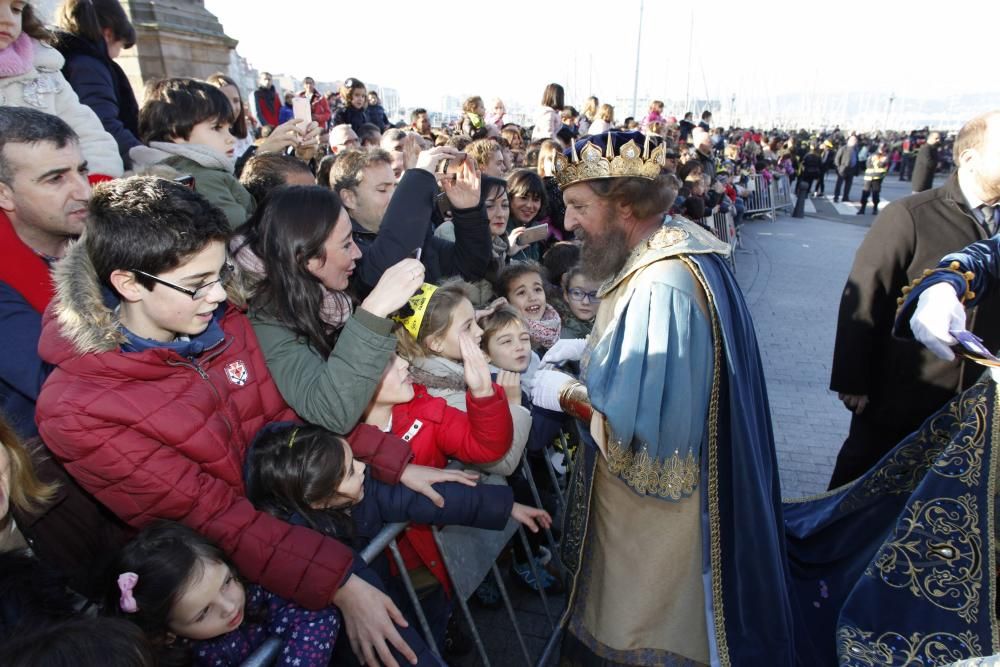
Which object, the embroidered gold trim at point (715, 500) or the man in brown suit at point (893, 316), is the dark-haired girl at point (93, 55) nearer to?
the embroidered gold trim at point (715, 500)

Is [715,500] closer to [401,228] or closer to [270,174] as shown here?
[401,228]

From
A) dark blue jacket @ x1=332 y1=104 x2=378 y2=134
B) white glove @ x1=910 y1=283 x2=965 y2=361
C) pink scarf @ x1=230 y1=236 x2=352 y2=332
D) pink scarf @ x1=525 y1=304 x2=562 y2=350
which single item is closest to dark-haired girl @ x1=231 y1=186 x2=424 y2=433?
pink scarf @ x1=230 y1=236 x2=352 y2=332

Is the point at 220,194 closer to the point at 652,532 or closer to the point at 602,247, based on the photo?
the point at 602,247

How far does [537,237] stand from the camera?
4.84 meters

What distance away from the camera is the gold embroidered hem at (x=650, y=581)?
2.22m

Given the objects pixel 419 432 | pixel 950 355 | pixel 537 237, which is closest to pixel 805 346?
pixel 537 237

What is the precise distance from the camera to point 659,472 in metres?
2.08

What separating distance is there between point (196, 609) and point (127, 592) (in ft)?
0.64

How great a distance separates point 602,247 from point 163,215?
1.57 meters

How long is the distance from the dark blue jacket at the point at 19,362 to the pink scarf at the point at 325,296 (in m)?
0.66

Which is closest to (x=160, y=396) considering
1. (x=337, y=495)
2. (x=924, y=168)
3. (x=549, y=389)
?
(x=337, y=495)

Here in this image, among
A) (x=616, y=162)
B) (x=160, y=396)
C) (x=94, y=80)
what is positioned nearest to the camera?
(x=160, y=396)

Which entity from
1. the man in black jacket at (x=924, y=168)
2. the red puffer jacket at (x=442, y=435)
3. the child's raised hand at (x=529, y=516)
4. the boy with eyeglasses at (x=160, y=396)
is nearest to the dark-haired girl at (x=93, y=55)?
the boy with eyeglasses at (x=160, y=396)

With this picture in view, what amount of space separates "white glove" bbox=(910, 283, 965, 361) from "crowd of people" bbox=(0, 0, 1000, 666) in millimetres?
645
